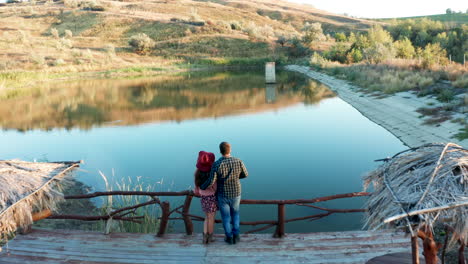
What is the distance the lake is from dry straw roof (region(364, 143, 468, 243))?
13.4 ft

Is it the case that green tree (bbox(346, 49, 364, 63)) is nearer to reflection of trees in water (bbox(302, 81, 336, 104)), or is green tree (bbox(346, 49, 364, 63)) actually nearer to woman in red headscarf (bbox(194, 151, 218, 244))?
reflection of trees in water (bbox(302, 81, 336, 104))

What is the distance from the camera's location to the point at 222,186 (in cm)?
544

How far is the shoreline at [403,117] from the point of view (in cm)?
1359

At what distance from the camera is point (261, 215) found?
29.8 ft

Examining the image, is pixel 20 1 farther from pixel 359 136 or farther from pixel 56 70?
pixel 359 136

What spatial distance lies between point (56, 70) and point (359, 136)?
131 ft

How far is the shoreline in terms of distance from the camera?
44.6 ft

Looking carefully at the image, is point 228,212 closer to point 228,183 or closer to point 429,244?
point 228,183

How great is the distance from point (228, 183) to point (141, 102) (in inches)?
904

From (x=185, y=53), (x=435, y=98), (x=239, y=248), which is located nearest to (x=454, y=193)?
(x=239, y=248)

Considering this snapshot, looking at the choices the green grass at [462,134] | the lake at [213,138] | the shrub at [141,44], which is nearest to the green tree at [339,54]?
the lake at [213,138]

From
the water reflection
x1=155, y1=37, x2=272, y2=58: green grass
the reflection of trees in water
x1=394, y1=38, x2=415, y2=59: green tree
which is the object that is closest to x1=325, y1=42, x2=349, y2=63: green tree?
x1=394, y1=38, x2=415, y2=59: green tree

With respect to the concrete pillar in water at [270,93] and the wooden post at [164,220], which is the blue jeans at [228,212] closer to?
the wooden post at [164,220]

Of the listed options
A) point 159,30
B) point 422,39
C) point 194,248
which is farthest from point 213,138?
point 159,30
